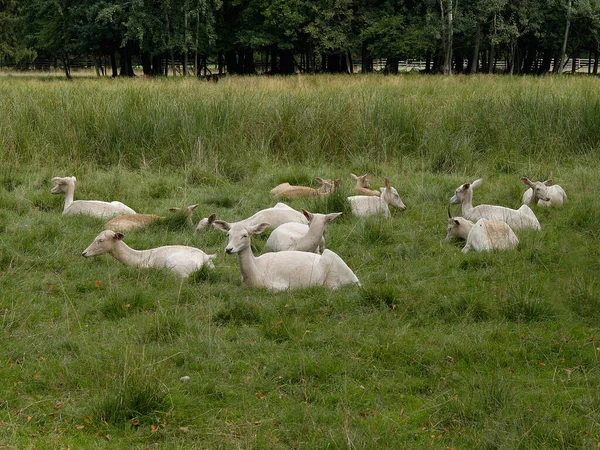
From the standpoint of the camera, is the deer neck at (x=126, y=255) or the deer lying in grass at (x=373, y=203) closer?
the deer neck at (x=126, y=255)

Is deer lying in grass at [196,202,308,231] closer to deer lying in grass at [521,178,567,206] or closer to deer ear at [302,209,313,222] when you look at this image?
deer ear at [302,209,313,222]

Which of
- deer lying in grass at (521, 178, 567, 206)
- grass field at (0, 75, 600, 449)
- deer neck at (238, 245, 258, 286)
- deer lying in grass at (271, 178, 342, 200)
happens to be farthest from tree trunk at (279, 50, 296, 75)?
deer neck at (238, 245, 258, 286)

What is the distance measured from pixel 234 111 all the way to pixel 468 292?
7323 mm

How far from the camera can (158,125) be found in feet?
39.7

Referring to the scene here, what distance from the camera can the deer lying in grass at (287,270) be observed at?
6.46 m

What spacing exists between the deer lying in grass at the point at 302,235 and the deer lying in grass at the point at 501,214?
212cm

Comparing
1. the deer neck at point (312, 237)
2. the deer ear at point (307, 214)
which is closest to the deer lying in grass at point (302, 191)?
the deer ear at point (307, 214)

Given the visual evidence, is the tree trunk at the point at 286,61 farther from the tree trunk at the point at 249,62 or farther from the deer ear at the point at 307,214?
the deer ear at the point at 307,214

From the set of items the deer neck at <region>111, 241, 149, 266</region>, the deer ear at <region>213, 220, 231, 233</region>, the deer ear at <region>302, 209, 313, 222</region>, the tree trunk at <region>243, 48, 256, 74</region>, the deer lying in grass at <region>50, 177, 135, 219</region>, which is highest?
the deer ear at <region>213, 220, 231, 233</region>

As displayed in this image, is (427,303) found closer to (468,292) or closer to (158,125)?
(468,292)

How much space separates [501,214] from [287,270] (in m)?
→ 3.00

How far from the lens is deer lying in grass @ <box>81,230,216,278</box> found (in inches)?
272

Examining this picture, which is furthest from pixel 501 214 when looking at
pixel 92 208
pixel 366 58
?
pixel 366 58

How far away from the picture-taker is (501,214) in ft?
27.5
